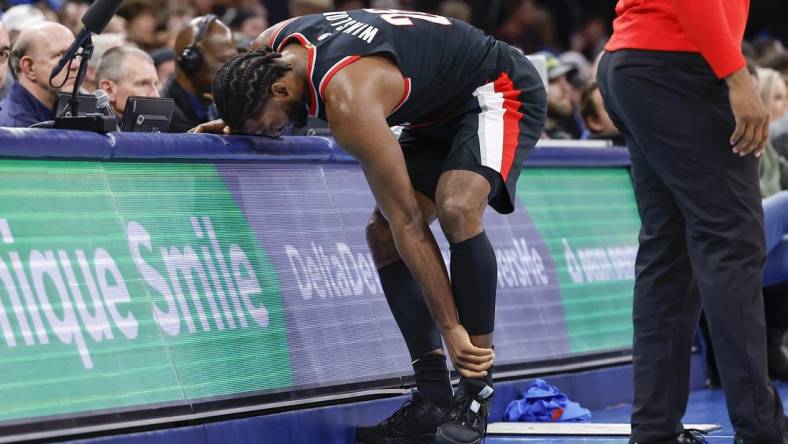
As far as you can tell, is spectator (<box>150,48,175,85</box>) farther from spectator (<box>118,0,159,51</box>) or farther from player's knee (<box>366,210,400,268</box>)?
player's knee (<box>366,210,400,268</box>)

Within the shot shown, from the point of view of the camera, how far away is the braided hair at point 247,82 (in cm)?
367

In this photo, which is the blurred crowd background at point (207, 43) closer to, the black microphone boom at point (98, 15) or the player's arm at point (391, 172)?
the black microphone boom at point (98, 15)

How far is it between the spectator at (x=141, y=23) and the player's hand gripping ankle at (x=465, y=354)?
606cm

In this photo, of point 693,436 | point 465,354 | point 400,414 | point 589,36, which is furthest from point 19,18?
point 589,36

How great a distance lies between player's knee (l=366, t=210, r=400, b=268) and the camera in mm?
4039

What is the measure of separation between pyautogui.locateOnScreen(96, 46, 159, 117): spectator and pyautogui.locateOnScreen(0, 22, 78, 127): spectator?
283 millimetres

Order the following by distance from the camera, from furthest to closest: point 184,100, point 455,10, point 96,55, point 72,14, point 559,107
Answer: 1. point 455,10
2. point 72,14
3. point 559,107
4. point 96,55
5. point 184,100

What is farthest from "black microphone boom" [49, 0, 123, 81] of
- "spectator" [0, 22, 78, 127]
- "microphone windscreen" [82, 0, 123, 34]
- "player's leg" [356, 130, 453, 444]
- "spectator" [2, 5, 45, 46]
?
"spectator" [2, 5, 45, 46]

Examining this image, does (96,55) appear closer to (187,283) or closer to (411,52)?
(187,283)

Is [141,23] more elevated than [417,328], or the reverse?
[417,328]

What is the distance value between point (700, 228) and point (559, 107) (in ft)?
15.7

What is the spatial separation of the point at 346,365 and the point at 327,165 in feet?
2.61

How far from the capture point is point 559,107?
8.02m

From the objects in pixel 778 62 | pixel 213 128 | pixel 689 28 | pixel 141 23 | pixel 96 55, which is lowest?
pixel 141 23
